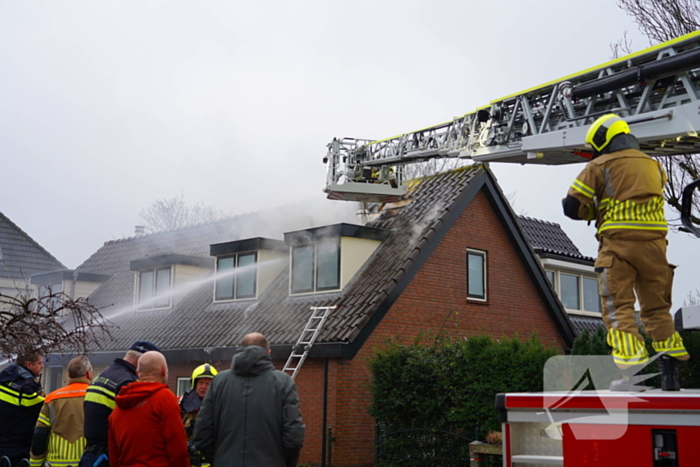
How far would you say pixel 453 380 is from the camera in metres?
11.6

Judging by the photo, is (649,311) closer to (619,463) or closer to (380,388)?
(619,463)

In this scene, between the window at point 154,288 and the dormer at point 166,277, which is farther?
the window at point 154,288

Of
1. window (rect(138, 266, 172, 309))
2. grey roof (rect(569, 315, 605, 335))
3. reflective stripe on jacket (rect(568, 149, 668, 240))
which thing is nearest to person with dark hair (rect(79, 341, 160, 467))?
reflective stripe on jacket (rect(568, 149, 668, 240))

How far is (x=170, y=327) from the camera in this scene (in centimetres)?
1855

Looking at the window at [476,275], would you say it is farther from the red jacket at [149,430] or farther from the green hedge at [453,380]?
the red jacket at [149,430]

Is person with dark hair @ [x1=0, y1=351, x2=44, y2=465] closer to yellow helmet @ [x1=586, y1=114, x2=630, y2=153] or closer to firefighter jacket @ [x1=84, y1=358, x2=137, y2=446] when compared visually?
firefighter jacket @ [x1=84, y1=358, x2=137, y2=446]

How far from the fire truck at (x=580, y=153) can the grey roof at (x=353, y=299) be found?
1.19 meters

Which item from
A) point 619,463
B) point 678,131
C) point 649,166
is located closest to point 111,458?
point 619,463

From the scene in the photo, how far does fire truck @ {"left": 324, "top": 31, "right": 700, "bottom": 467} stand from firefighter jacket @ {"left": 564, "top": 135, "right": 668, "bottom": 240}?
21.6 inches

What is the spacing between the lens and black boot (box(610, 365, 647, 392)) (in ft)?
15.8

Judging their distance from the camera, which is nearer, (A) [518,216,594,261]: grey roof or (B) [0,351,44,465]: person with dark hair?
(B) [0,351,44,465]: person with dark hair

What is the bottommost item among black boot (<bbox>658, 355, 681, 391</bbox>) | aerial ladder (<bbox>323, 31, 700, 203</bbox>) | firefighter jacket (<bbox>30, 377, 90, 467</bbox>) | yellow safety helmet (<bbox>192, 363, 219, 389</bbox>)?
firefighter jacket (<bbox>30, 377, 90, 467</bbox>)

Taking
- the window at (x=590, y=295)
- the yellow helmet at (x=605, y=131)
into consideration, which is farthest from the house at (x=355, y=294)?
the yellow helmet at (x=605, y=131)

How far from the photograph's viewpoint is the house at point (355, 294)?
1402 centimetres
